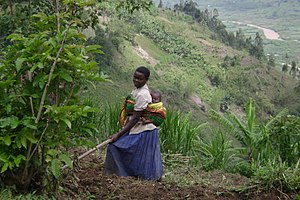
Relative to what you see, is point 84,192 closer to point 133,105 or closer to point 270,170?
point 133,105

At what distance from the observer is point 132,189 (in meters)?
3.88

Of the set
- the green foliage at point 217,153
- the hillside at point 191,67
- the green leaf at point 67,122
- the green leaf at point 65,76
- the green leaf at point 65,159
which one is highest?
the green leaf at point 65,76

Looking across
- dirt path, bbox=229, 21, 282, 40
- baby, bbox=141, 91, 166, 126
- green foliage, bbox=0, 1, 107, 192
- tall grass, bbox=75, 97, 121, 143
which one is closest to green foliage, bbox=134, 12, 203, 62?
tall grass, bbox=75, 97, 121, 143

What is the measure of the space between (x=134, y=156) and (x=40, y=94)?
1.58 meters

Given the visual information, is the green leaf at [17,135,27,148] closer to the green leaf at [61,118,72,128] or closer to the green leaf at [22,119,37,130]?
the green leaf at [22,119,37,130]

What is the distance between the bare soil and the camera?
3625mm

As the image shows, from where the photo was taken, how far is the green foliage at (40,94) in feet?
9.32

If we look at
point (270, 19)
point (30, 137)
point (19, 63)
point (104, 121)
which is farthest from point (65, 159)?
point (270, 19)

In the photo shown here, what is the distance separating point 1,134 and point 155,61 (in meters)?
37.1

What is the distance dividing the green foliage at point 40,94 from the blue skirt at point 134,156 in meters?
1.20

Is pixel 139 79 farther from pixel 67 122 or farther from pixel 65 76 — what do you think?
pixel 67 122

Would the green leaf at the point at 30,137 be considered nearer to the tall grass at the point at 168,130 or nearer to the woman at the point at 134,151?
the woman at the point at 134,151

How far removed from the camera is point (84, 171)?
13.8ft

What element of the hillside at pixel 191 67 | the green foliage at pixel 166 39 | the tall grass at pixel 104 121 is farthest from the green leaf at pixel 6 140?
the green foliage at pixel 166 39
